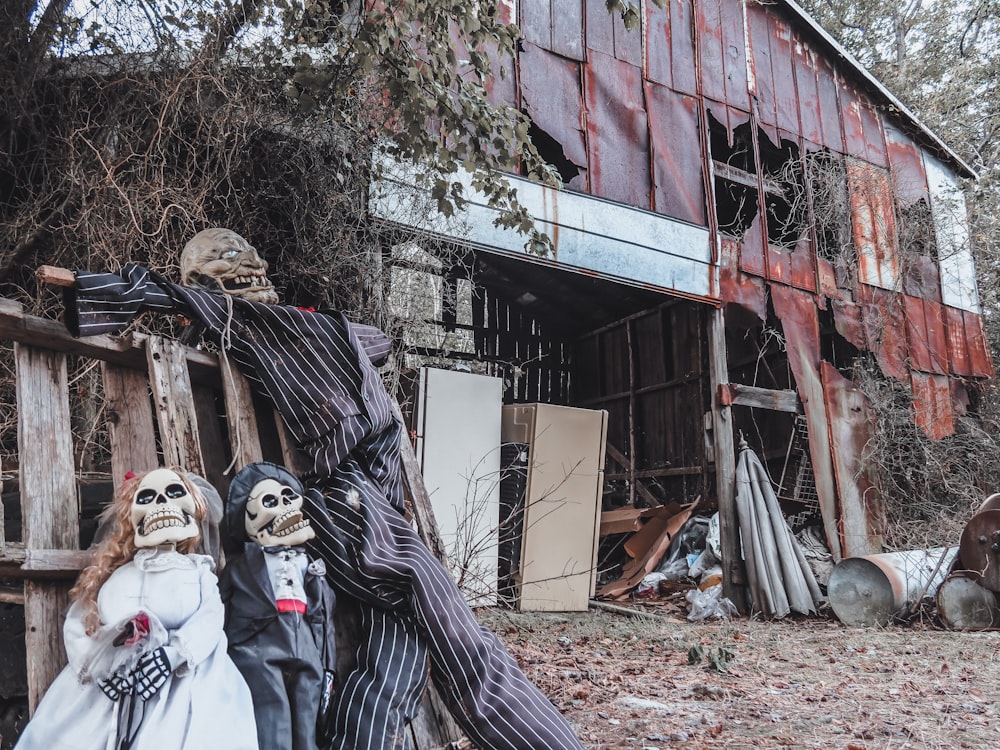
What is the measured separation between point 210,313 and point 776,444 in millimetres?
8416

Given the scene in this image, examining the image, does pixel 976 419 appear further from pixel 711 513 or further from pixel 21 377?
pixel 21 377

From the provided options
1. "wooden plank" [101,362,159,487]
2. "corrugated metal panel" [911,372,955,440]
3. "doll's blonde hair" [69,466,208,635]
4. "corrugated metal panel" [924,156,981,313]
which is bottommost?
"doll's blonde hair" [69,466,208,635]

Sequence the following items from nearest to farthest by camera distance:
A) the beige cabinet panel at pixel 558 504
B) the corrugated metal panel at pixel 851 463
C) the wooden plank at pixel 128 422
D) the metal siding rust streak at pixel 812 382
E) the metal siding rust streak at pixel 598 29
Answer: the wooden plank at pixel 128 422 → the beige cabinet panel at pixel 558 504 → the metal siding rust streak at pixel 598 29 → the metal siding rust streak at pixel 812 382 → the corrugated metal panel at pixel 851 463

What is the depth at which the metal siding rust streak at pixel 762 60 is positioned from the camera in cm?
988

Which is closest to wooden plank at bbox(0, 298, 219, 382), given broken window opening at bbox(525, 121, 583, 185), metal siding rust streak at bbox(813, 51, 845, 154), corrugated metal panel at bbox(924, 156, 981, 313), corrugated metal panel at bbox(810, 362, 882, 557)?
broken window opening at bbox(525, 121, 583, 185)

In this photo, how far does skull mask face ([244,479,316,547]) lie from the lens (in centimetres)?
277

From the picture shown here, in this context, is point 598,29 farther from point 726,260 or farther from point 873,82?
point 873,82

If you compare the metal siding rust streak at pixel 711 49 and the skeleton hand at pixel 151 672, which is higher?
the metal siding rust streak at pixel 711 49

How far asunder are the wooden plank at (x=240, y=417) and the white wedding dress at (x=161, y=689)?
30.6 inches

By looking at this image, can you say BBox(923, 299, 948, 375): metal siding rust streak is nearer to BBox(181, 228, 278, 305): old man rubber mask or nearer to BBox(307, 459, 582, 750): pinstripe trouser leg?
BBox(307, 459, 582, 750): pinstripe trouser leg

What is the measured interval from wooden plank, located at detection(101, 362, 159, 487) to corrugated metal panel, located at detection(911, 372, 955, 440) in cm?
928

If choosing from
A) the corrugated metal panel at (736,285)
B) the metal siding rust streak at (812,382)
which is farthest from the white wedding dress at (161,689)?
the metal siding rust streak at (812,382)

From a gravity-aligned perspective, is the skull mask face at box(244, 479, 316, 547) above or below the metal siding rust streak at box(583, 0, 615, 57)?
below

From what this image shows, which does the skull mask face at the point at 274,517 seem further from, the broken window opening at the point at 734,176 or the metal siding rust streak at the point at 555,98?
the broken window opening at the point at 734,176
